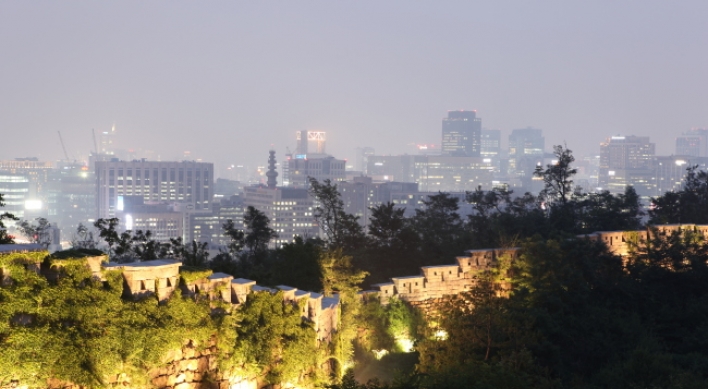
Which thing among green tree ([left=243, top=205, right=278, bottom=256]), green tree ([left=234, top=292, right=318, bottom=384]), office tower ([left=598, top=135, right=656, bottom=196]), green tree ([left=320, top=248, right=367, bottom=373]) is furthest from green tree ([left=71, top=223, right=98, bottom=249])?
office tower ([left=598, top=135, right=656, bottom=196])

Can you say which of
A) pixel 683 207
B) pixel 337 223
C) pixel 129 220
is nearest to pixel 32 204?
pixel 129 220

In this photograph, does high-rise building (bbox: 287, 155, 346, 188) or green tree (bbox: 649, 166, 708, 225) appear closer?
green tree (bbox: 649, 166, 708, 225)

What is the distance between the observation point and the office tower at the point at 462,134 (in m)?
188

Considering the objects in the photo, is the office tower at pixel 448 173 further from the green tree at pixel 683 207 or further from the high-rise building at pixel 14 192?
the green tree at pixel 683 207

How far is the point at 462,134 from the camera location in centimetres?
18862

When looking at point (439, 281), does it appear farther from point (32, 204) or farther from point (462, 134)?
point (462, 134)

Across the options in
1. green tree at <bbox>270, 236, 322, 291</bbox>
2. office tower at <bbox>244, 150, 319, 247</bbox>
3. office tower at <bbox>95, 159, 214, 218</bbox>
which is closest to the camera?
green tree at <bbox>270, 236, 322, 291</bbox>

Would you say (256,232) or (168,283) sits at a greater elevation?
(168,283)

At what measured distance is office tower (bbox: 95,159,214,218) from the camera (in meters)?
135

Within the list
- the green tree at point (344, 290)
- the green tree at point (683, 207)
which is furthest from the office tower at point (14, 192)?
the green tree at point (344, 290)

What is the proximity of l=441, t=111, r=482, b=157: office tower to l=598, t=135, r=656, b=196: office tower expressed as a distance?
54.4 metres

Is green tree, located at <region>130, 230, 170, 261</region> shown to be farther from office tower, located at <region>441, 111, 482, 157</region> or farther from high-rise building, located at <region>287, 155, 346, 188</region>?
office tower, located at <region>441, 111, 482, 157</region>

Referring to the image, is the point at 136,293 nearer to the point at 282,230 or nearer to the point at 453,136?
the point at 282,230

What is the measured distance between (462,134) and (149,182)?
3295 inches
